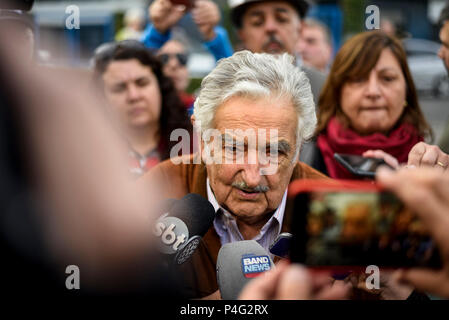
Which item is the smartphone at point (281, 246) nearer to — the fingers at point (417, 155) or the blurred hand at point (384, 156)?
the fingers at point (417, 155)

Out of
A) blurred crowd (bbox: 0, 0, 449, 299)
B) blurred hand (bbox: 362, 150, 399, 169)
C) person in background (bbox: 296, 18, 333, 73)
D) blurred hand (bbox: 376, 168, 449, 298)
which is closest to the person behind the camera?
blurred hand (bbox: 376, 168, 449, 298)

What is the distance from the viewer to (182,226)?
1.54 meters

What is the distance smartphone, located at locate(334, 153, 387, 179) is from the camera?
2.25 m

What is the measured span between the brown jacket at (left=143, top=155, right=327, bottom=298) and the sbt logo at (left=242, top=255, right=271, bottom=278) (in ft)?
0.76

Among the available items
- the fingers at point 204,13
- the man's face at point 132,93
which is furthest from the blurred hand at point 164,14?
the man's face at point 132,93

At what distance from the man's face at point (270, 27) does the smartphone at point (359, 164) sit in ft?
2.64

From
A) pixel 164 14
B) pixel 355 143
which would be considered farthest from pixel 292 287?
pixel 164 14

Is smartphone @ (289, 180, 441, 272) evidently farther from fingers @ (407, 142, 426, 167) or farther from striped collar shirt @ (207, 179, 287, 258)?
fingers @ (407, 142, 426, 167)

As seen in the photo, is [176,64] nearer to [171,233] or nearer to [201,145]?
[201,145]

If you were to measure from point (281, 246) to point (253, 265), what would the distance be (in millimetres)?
161

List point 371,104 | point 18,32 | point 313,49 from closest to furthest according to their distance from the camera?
point 18,32 < point 371,104 < point 313,49

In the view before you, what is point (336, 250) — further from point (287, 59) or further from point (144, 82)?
point (144, 82)

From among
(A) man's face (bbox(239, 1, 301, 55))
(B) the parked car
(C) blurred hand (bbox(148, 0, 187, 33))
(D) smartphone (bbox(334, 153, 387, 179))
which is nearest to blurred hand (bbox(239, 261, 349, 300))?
(D) smartphone (bbox(334, 153, 387, 179))

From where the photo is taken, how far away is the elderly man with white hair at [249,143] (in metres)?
1.80
